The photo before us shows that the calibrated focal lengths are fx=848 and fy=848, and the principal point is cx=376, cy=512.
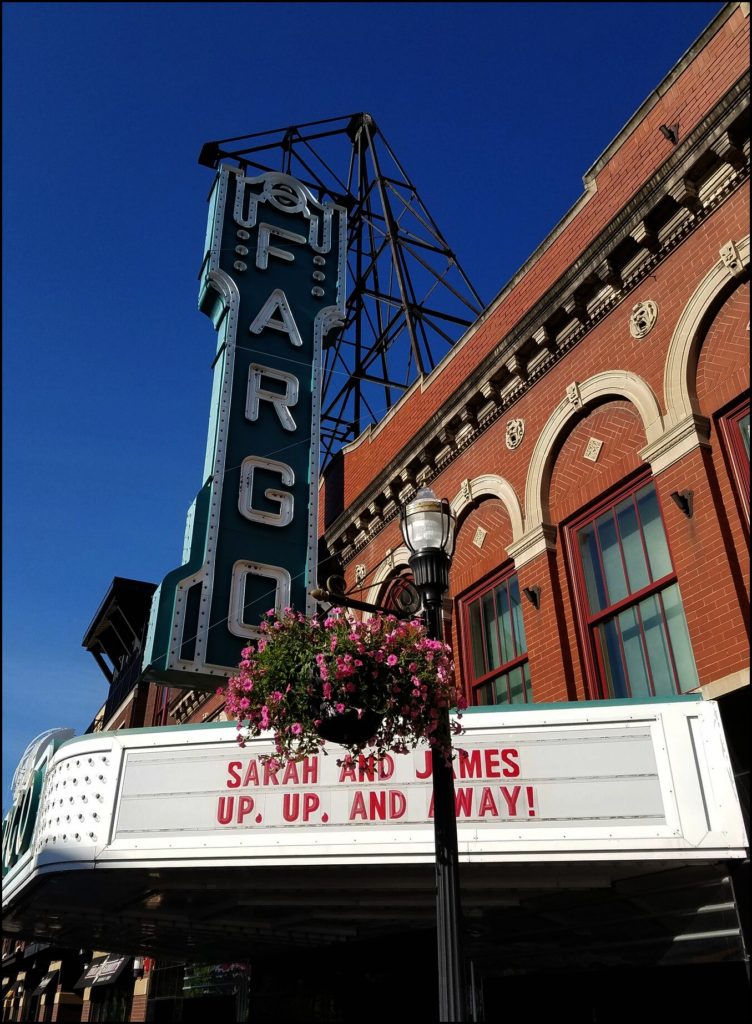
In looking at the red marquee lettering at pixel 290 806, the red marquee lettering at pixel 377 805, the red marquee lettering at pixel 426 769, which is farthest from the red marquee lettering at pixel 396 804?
the red marquee lettering at pixel 290 806

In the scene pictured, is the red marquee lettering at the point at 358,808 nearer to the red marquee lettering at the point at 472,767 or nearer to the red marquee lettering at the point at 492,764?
the red marquee lettering at the point at 472,767

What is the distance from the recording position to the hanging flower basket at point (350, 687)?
695 cm

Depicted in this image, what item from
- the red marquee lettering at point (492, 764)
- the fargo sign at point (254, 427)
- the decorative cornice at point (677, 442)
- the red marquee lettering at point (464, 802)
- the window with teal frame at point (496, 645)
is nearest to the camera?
the red marquee lettering at point (464, 802)

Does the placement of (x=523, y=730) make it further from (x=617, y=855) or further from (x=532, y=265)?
(x=532, y=265)

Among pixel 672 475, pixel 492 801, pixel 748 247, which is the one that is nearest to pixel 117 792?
pixel 492 801

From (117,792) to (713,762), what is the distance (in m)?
→ 6.59

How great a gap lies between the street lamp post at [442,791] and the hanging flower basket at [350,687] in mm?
199

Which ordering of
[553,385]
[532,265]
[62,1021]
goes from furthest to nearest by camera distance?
1. [62,1021]
2. [532,265]
3. [553,385]

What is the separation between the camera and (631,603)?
10656 millimetres

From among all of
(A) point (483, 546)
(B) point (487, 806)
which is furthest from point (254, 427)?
(B) point (487, 806)

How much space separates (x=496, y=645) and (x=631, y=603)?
9.41 ft

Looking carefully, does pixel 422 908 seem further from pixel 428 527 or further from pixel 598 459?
pixel 598 459

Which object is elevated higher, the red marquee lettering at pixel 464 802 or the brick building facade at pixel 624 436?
the brick building facade at pixel 624 436

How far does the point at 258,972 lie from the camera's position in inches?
623
